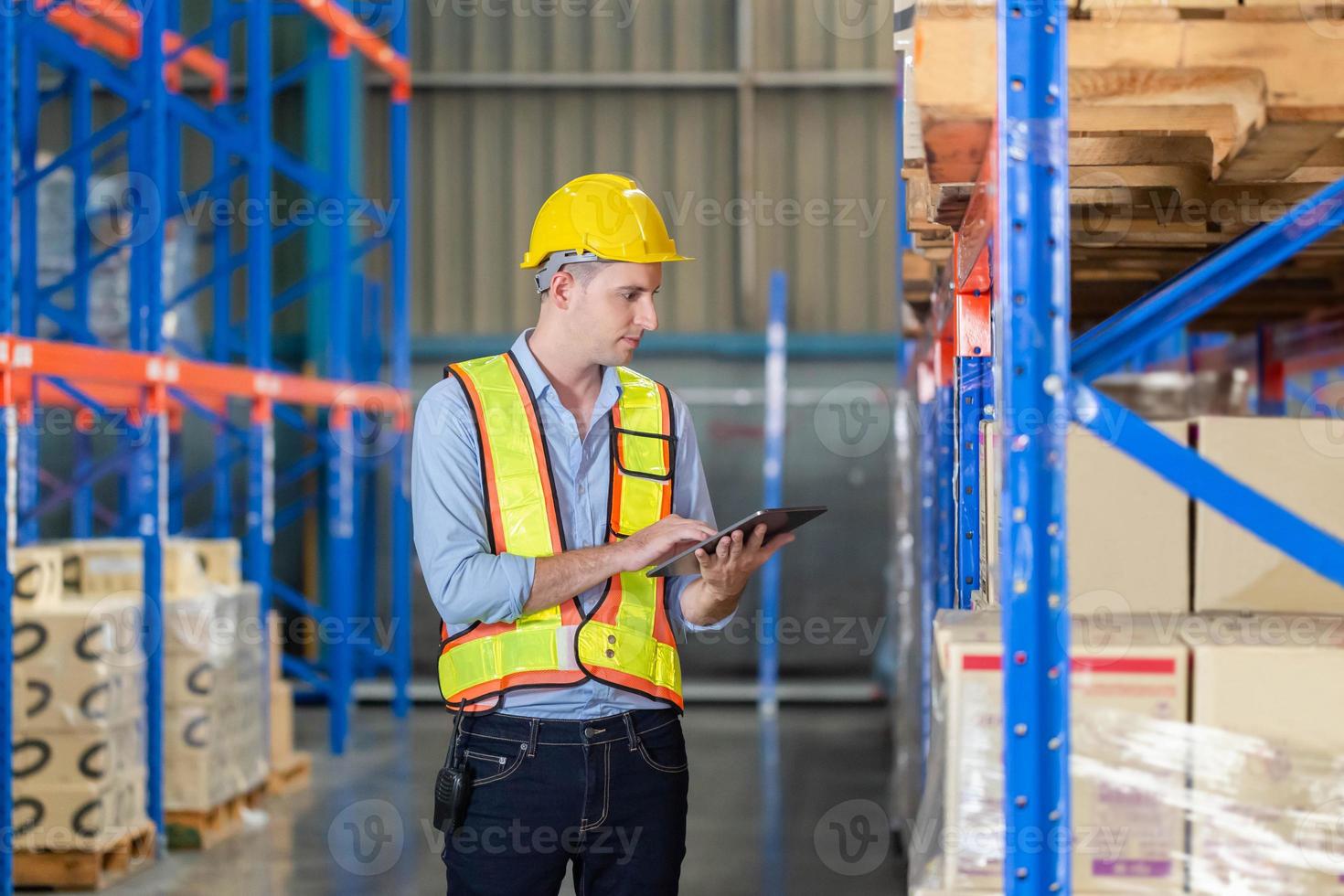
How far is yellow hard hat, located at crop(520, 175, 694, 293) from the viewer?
3.18 m

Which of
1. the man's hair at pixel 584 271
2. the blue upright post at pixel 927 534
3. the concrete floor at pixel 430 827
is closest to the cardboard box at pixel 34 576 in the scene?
the concrete floor at pixel 430 827

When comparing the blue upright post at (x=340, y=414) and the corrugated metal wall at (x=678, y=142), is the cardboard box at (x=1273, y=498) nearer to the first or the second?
the blue upright post at (x=340, y=414)

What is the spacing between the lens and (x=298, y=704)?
12914mm

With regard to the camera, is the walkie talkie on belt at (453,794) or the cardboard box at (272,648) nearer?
the walkie talkie on belt at (453,794)

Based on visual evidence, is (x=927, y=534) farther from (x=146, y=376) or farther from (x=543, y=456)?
(x=146, y=376)

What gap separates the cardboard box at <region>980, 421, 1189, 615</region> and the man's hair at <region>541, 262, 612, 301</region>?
0.99 m

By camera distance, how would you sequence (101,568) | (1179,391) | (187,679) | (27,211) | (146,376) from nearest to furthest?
(146,376), (101,568), (187,679), (27,211), (1179,391)

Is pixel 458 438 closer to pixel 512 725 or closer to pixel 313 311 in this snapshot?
pixel 512 725

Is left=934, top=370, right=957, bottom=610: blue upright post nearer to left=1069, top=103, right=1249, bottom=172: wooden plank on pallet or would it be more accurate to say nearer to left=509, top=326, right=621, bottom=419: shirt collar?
left=509, top=326, right=621, bottom=419: shirt collar

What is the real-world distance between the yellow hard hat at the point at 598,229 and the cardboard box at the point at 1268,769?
1449 millimetres

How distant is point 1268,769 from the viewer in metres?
2.32

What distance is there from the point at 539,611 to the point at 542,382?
50cm

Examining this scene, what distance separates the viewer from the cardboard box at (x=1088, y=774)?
2348 millimetres

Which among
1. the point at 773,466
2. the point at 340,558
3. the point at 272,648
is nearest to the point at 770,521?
the point at 272,648
